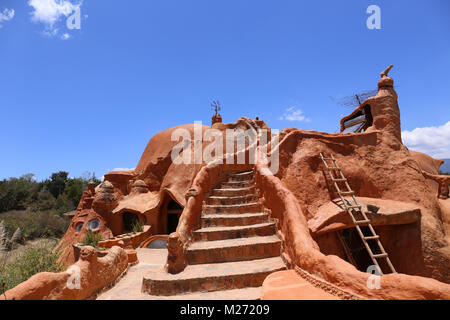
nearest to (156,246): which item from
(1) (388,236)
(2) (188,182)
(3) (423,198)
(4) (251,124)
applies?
(2) (188,182)

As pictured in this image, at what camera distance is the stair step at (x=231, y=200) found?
21.2 ft

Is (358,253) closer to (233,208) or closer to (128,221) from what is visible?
(233,208)

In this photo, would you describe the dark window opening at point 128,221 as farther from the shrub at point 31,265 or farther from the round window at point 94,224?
the shrub at point 31,265

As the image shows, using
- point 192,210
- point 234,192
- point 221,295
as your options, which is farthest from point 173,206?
point 221,295

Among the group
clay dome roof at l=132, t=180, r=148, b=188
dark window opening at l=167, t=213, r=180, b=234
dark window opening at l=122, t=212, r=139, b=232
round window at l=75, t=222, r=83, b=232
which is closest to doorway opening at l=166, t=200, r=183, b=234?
dark window opening at l=167, t=213, r=180, b=234

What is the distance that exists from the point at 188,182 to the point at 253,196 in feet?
27.6

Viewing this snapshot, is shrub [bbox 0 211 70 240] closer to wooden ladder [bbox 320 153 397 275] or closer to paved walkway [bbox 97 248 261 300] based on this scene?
paved walkway [bbox 97 248 261 300]

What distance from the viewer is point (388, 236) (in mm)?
6230

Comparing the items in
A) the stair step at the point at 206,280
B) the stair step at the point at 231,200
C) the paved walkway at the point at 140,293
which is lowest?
the paved walkway at the point at 140,293

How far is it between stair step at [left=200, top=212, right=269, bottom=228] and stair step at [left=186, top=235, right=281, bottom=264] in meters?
0.83

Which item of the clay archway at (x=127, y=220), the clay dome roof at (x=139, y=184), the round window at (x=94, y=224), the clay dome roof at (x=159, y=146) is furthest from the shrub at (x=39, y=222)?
the clay dome roof at (x=159, y=146)

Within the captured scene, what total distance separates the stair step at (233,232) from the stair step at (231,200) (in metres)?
1.27

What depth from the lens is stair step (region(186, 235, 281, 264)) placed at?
4547 millimetres

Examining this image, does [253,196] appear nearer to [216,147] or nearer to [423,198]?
[423,198]
